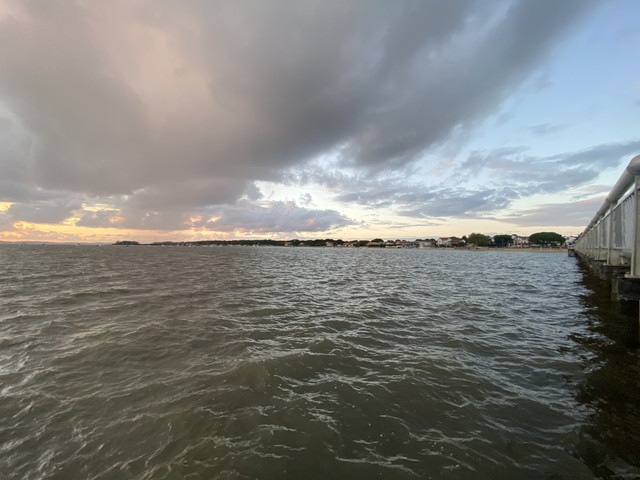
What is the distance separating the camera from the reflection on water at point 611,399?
4.34 m

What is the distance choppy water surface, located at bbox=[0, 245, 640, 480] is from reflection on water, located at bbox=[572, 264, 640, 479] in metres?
0.03

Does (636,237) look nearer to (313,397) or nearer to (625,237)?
(625,237)

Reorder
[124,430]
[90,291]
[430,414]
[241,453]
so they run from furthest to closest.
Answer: [90,291]
[430,414]
[124,430]
[241,453]

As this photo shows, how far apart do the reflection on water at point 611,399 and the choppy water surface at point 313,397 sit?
0.03 metres

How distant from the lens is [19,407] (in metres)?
5.91

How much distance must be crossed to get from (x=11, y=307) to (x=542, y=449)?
72.4 ft

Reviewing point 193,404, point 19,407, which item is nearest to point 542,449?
point 193,404

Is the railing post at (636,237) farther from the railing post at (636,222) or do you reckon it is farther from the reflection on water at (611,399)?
the reflection on water at (611,399)

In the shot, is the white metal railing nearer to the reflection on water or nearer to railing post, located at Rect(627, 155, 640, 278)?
railing post, located at Rect(627, 155, 640, 278)

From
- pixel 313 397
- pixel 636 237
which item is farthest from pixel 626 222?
pixel 313 397

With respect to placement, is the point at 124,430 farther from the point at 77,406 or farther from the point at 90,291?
the point at 90,291

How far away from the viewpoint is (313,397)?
6371 mm

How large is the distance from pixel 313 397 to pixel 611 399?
656cm

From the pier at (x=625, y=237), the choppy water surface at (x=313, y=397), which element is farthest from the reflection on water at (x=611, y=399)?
the pier at (x=625, y=237)
